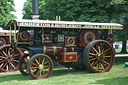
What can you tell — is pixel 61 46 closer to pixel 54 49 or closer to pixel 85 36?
pixel 54 49

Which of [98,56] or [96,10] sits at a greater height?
[96,10]

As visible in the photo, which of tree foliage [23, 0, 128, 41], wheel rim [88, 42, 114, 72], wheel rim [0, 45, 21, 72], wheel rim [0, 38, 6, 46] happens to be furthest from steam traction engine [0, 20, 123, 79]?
tree foliage [23, 0, 128, 41]

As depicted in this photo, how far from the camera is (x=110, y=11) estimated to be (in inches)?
594

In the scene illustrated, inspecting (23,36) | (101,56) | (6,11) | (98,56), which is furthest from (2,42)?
(6,11)

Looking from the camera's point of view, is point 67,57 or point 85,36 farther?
point 85,36

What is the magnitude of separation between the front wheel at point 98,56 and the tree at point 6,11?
13.0m

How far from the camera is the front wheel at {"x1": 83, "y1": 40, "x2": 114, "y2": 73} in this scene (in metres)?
9.89

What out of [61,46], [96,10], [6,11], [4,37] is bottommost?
[61,46]

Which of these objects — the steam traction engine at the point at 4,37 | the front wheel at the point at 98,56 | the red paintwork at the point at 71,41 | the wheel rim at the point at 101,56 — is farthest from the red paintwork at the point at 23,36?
the steam traction engine at the point at 4,37

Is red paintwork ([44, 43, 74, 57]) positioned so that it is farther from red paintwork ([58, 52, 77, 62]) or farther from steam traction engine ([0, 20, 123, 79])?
red paintwork ([58, 52, 77, 62])

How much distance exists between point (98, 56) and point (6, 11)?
14.4 meters

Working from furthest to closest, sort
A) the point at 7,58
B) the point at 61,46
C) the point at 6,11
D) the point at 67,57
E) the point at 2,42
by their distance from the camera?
the point at 6,11 < the point at 2,42 < the point at 7,58 < the point at 61,46 < the point at 67,57

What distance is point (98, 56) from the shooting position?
10.2 m

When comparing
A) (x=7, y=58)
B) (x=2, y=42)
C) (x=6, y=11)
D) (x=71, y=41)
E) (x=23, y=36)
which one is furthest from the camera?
(x=6, y=11)
